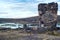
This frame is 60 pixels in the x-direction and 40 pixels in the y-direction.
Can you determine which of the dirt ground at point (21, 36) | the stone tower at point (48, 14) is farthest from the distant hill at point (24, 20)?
the dirt ground at point (21, 36)

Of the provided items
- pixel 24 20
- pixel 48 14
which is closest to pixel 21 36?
pixel 24 20

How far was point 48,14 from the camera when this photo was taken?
232cm

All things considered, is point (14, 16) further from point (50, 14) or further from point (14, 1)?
point (50, 14)

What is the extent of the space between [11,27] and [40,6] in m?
0.55

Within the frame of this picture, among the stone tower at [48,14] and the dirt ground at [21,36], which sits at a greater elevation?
the stone tower at [48,14]

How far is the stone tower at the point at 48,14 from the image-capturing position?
2309 mm

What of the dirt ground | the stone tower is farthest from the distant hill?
the dirt ground

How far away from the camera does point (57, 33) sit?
2.29 meters

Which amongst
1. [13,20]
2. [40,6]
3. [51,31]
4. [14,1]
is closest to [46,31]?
[51,31]

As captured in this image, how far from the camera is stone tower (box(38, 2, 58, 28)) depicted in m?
2.31

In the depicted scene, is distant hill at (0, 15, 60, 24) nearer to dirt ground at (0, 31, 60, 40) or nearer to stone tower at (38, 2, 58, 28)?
stone tower at (38, 2, 58, 28)

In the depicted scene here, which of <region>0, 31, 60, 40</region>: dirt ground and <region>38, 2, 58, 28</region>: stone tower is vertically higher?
<region>38, 2, 58, 28</region>: stone tower

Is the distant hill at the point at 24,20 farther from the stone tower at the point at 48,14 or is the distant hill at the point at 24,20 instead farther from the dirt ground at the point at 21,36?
the dirt ground at the point at 21,36

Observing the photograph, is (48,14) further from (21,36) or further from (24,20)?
(21,36)
